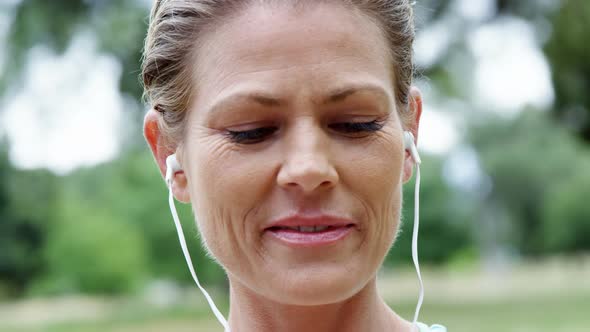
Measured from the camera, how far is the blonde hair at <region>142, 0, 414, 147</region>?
79.7 inches

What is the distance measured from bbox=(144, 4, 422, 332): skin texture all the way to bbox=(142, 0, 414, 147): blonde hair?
1.7 inches

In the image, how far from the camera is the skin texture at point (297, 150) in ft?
6.10

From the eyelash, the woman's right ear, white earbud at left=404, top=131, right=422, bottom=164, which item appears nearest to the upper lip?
the eyelash

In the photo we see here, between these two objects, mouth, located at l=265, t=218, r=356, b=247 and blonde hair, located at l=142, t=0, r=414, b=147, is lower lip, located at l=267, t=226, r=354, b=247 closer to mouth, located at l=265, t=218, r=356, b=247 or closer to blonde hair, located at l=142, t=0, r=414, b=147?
mouth, located at l=265, t=218, r=356, b=247

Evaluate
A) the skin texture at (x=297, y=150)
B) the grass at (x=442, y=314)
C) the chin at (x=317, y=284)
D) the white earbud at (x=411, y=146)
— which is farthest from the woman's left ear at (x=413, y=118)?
the grass at (x=442, y=314)

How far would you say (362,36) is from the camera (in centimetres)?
198

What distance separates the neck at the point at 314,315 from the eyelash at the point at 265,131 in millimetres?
431

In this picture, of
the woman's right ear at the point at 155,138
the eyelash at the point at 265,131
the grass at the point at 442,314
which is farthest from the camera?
the grass at the point at 442,314

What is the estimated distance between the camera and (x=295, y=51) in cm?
188

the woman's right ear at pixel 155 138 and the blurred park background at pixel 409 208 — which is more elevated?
the woman's right ear at pixel 155 138

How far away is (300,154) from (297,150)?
18 mm

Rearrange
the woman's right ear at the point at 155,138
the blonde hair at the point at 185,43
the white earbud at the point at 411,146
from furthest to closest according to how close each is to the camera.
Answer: the woman's right ear at the point at 155,138 → the white earbud at the point at 411,146 → the blonde hair at the point at 185,43

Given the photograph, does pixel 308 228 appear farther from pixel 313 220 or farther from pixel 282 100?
pixel 282 100

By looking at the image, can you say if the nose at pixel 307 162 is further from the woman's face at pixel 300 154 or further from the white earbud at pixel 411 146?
the white earbud at pixel 411 146
